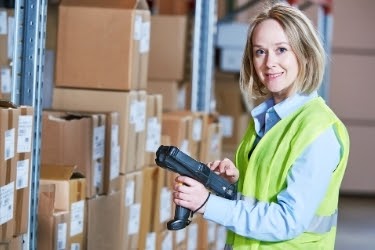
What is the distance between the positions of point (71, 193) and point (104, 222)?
1.65 feet

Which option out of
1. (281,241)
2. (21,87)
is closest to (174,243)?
(21,87)

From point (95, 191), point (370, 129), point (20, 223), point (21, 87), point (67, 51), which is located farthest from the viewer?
point (370, 129)

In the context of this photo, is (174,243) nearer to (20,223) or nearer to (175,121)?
(175,121)

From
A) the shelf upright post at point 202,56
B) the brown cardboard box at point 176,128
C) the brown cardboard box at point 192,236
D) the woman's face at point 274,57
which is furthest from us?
the shelf upright post at point 202,56

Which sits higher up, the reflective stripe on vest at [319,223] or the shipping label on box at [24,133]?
the shipping label on box at [24,133]

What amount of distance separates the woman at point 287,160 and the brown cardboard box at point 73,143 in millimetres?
1433

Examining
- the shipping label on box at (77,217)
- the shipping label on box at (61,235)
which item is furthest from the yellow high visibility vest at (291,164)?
the shipping label on box at (77,217)

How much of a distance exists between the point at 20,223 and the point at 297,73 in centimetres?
108

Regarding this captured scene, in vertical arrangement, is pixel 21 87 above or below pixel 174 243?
above

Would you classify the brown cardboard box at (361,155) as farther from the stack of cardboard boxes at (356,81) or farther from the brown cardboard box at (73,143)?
the brown cardboard box at (73,143)

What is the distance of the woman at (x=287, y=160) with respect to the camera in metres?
2.39

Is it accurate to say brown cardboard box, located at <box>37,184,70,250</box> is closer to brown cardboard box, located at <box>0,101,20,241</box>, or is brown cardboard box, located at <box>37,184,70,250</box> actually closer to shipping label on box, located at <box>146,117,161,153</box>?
brown cardboard box, located at <box>0,101,20,241</box>

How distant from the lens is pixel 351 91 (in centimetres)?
1130

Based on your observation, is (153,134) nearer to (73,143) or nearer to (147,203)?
(147,203)
